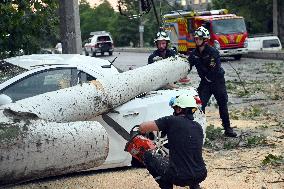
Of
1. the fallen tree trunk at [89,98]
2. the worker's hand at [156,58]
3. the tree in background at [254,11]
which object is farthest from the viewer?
the tree in background at [254,11]

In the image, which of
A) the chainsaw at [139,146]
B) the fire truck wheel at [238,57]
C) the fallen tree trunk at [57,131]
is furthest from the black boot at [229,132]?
→ the fire truck wheel at [238,57]

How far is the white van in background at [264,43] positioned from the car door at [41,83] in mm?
25533

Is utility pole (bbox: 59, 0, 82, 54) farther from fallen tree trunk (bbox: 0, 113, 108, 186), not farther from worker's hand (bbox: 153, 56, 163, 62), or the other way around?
fallen tree trunk (bbox: 0, 113, 108, 186)

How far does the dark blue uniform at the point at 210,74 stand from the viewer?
8.60 m

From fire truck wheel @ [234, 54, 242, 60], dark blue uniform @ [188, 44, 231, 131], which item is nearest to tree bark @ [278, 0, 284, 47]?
fire truck wheel @ [234, 54, 242, 60]

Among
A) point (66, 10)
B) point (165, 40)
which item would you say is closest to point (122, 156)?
point (165, 40)

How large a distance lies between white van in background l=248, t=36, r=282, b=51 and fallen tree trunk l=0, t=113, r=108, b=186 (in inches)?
1044

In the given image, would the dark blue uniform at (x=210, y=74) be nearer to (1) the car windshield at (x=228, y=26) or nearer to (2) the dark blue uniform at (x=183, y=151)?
(2) the dark blue uniform at (x=183, y=151)

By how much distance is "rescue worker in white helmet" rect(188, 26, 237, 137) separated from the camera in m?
8.58

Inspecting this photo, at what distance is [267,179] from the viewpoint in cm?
638

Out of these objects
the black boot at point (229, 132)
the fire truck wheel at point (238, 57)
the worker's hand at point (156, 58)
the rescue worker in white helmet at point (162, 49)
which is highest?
the rescue worker in white helmet at point (162, 49)

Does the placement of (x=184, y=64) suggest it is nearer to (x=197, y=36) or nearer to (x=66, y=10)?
(x=197, y=36)

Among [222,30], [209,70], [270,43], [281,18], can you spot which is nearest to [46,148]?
[209,70]

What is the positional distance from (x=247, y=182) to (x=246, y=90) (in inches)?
350
